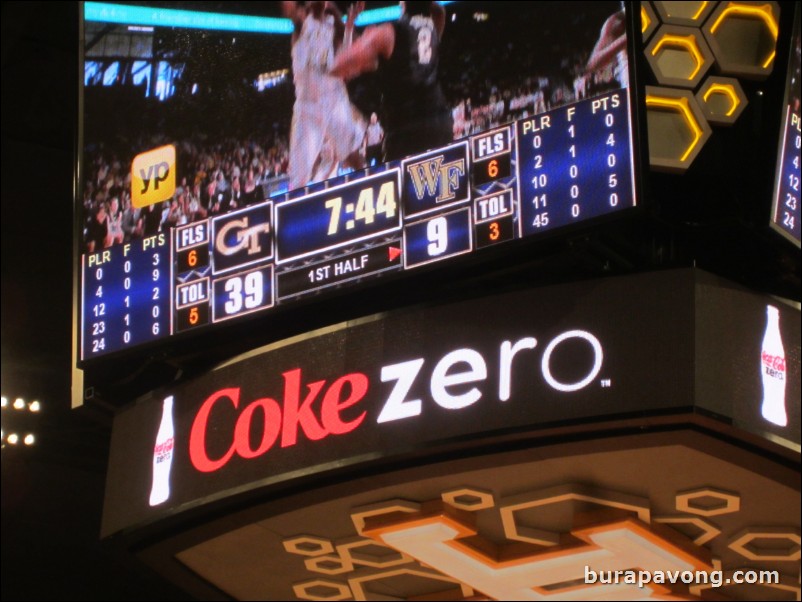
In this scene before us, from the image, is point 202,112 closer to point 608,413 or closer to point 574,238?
point 574,238

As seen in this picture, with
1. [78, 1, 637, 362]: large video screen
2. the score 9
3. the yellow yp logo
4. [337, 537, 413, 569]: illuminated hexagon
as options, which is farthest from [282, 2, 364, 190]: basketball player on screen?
[337, 537, 413, 569]: illuminated hexagon

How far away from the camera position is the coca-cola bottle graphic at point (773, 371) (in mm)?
4887

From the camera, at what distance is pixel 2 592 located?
7.97m

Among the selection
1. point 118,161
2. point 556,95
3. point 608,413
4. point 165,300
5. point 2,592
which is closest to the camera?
point 608,413

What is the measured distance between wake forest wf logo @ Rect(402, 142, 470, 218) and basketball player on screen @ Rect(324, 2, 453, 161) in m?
0.06

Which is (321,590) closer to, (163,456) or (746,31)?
(163,456)

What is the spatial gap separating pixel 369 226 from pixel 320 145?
0.47 metres

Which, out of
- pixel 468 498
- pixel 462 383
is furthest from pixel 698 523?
pixel 462 383

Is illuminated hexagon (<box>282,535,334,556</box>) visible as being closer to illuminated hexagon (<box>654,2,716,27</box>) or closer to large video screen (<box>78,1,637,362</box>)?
large video screen (<box>78,1,637,362</box>)

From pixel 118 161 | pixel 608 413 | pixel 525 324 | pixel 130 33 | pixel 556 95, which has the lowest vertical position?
pixel 608 413

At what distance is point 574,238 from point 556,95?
1.84 feet

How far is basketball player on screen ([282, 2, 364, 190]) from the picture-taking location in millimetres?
5598

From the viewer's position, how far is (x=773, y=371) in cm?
497

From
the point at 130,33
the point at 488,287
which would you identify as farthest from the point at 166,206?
the point at 488,287
